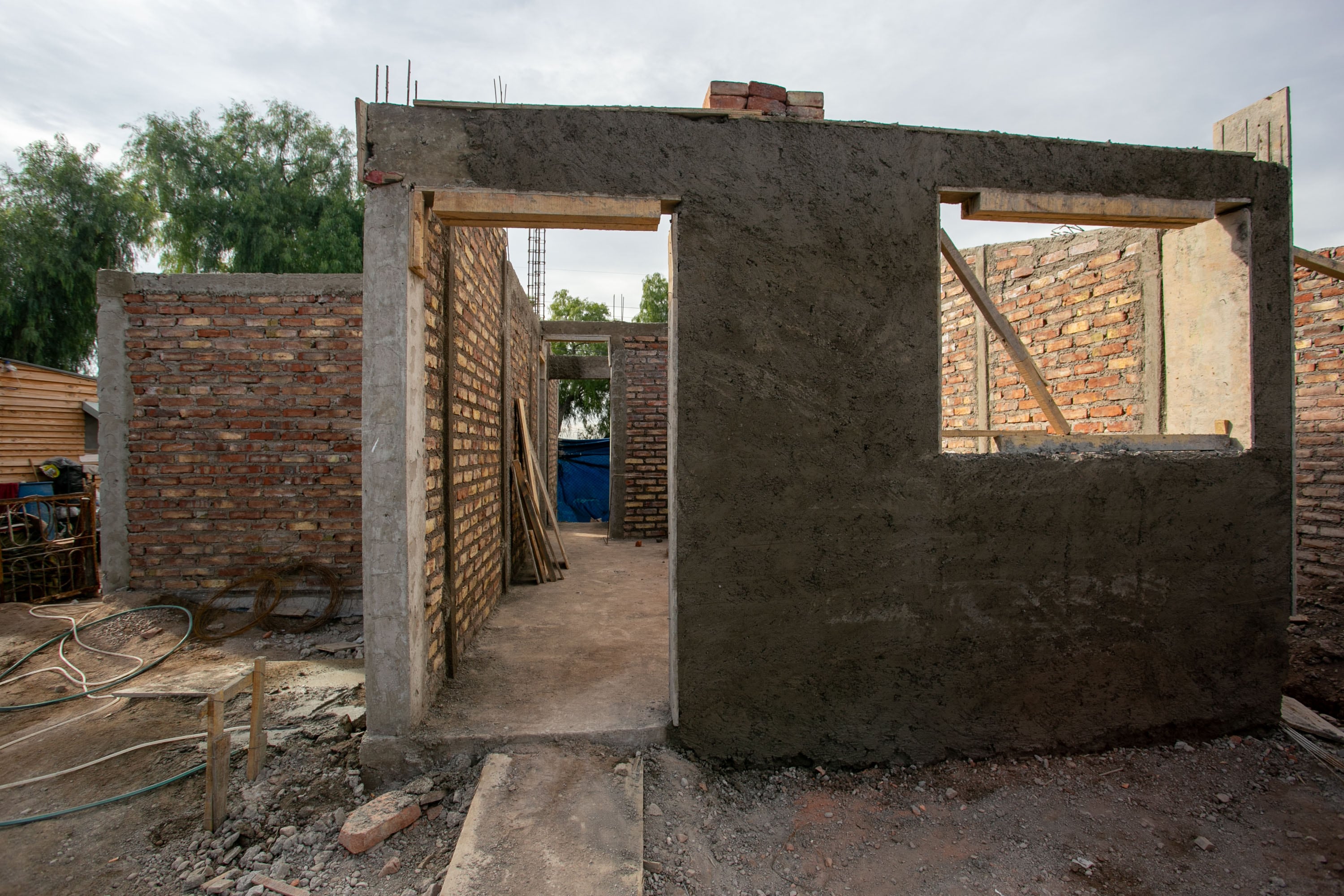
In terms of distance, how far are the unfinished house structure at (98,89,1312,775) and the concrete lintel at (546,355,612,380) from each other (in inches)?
269

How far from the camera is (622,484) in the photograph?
29.2ft

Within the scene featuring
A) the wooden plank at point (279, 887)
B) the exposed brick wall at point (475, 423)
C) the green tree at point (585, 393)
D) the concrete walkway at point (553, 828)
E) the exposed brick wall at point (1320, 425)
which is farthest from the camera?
the green tree at point (585, 393)

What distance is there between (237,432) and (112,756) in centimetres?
295

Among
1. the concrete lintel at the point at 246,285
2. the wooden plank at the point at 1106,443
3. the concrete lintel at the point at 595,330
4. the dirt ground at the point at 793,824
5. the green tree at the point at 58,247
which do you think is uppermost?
the green tree at the point at 58,247

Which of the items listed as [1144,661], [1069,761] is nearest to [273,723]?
[1069,761]

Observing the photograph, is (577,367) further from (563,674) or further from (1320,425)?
(1320,425)

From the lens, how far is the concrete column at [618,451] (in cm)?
886

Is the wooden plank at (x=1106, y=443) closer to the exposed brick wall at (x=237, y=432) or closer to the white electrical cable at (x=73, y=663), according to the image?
the exposed brick wall at (x=237, y=432)

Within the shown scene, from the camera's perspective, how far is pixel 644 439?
29.3 feet

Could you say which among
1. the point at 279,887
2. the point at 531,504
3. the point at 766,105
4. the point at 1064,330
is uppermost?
the point at 766,105

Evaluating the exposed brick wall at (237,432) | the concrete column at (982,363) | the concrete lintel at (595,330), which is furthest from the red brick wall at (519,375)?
the concrete column at (982,363)

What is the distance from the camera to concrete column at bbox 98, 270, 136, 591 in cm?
505

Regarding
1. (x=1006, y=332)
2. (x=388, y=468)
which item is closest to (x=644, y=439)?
(x=1006, y=332)

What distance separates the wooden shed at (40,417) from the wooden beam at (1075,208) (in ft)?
40.9
